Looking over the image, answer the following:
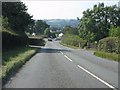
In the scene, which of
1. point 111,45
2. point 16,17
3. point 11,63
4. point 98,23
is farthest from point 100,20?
point 11,63

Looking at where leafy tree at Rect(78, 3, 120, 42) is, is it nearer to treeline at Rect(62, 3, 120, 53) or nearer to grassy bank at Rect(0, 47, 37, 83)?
treeline at Rect(62, 3, 120, 53)

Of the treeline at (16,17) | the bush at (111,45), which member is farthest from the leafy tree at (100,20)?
the bush at (111,45)

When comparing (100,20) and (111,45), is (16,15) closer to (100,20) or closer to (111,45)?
(111,45)

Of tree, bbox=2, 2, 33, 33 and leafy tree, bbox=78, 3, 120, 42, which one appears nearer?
tree, bbox=2, 2, 33, 33

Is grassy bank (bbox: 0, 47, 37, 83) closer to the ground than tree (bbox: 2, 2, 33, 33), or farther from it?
closer to the ground

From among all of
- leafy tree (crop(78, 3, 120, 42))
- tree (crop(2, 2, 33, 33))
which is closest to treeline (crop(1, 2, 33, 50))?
tree (crop(2, 2, 33, 33))

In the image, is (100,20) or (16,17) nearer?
(16,17)

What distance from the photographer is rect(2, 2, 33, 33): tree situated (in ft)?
194

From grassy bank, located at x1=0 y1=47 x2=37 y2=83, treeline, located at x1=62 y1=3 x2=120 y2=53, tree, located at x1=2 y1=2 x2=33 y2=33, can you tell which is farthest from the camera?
treeline, located at x1=62 y1=3 x2=120 y2=53

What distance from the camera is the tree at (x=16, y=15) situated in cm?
5926

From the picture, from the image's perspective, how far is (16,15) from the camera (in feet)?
201

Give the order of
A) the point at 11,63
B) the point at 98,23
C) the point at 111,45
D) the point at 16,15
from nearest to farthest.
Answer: the point at 11,63, the point at 111,45, the point at 16,15, the point at 98,23

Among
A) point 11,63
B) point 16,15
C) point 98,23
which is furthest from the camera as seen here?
point 98,23

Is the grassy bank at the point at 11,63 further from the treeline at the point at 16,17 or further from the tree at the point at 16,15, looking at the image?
the tree at the point at 16,15
